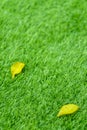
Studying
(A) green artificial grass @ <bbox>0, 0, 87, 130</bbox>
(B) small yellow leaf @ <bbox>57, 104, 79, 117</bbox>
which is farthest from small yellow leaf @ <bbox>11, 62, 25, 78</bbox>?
(B) small yellow leaf @ <bbox>57, 104, 79, 117</bbox>

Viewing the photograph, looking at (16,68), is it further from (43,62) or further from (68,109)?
(68,109)

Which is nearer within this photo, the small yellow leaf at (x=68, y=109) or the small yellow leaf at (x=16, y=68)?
the small yellow leaf at (x=68, y=109)

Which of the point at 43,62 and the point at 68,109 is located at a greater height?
the point at 43,62

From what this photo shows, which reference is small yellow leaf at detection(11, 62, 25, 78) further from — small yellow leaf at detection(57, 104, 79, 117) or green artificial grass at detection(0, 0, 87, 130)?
small yellow leaf at detection(57, 104, 79, 117)

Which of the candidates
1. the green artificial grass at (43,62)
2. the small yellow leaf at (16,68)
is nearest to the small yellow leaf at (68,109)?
the green artificial grass at (43,62)

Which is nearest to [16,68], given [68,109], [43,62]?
[43,62]

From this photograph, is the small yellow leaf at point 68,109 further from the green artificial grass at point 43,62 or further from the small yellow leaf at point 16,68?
the small yellow leaf at point 16,68
